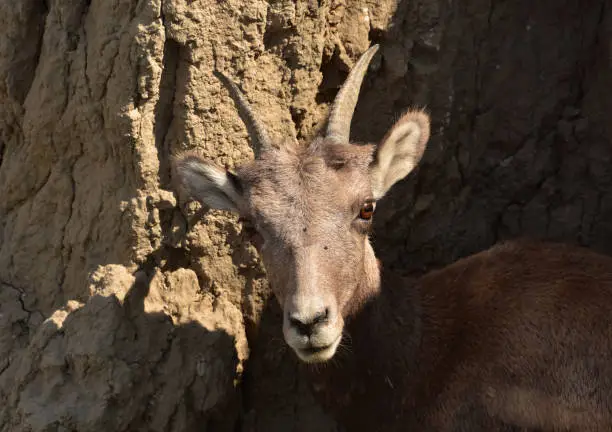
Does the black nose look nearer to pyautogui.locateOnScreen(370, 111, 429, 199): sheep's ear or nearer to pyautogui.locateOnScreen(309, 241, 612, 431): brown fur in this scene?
pyautogui.locateOnScreen(309, 241, 612, 431): brown fur

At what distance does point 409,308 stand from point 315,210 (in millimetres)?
1354

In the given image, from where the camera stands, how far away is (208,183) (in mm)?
7328

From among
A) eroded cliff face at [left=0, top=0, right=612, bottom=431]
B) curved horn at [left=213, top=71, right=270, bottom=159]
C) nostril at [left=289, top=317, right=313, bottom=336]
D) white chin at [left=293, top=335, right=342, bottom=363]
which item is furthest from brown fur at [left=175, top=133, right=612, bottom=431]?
eroded cliff face at [left=0, top=0, right=612, bottom=431]

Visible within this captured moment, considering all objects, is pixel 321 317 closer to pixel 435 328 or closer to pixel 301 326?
pixel 301 326

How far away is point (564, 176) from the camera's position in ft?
30.6

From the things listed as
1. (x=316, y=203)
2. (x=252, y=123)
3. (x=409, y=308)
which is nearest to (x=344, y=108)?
(x=252, y=123)

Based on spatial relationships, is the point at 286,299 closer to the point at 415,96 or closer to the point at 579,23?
the point at 415,96

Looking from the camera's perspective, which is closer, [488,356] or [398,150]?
[488,356]

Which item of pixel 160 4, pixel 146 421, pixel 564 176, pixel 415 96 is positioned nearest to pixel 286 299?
pixel 146 421

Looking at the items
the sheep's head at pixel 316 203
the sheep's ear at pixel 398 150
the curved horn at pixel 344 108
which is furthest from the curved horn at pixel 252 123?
the sheep's ear at pixel 398 150

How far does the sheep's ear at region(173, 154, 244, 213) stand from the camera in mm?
7215

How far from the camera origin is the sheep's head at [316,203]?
6141mm

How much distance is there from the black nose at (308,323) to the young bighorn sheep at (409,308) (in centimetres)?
44

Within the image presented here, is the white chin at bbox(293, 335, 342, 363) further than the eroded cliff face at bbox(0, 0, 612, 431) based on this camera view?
No
